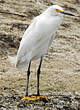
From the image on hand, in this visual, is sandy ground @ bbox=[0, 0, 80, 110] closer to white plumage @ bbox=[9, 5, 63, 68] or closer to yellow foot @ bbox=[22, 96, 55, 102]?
yellow foot @ bbox=[22, 96, 55, 102]

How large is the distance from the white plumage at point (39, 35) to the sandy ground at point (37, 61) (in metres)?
0.78

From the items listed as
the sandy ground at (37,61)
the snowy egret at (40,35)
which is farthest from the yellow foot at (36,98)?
the snowy egret at (40,35)

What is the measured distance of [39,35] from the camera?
4727 mm

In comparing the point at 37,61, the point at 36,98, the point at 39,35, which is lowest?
the point at 37,61

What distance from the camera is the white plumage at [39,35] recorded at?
460 cm

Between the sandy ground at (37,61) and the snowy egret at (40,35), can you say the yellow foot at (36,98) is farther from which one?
the snowy egret at (40,35)

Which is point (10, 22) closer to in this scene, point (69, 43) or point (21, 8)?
point (21, 8)

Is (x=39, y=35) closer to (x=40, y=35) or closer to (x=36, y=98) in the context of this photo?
(x=40, y=35)

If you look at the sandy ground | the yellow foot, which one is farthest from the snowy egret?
the sandy ground

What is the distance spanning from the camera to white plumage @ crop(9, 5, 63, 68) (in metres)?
4.60

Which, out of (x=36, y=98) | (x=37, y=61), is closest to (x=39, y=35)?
(x=36, y=98)

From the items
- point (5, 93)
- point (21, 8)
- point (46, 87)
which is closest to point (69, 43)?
point (21, 8)

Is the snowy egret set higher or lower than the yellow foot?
higher

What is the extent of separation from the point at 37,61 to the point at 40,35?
167 inches
